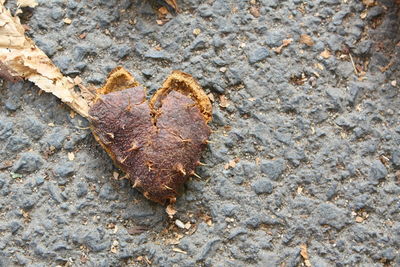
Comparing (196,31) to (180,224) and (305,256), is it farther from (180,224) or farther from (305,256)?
(305,256)

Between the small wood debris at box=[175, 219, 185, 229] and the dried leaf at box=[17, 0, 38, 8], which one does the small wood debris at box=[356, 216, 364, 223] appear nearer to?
the small wood debris at box=[175, 219, 185, 229]

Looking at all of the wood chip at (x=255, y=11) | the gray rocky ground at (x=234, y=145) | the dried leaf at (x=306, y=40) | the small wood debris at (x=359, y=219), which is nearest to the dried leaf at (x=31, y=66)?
the gray rocky ground at (x=234, y=145)

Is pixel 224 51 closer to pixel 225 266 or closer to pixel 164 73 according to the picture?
pixel 164 73

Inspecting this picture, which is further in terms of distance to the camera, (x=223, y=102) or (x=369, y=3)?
(x=369, y=3)

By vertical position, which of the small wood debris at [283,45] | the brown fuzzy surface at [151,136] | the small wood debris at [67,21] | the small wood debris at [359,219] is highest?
the small wood debris at [283,45]

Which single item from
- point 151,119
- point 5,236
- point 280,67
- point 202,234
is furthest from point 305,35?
point 5,236

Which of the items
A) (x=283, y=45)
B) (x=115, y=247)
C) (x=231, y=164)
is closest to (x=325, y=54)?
(x=283, y=45)

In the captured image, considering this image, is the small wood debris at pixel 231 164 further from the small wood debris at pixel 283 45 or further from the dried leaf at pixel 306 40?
the dried leaf at pixel 306 40
